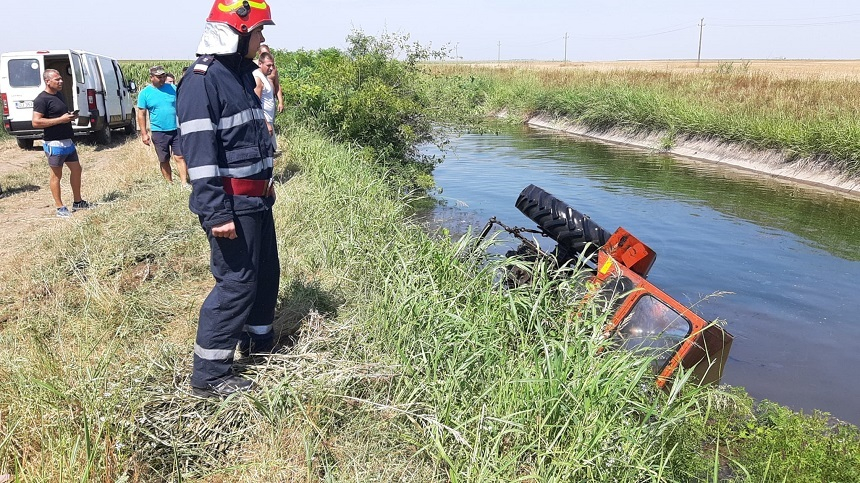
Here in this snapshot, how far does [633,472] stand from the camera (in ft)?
9.82

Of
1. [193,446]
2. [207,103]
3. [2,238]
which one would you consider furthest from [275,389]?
[2,238]

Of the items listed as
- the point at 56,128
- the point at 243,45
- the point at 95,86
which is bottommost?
the point at 56,128

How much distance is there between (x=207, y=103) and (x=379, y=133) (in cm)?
891

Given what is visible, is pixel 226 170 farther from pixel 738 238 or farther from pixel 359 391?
pixel 738 238

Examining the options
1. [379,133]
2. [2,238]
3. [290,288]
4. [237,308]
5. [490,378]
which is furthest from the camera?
[379,133]

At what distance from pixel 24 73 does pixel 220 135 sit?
13.7 m

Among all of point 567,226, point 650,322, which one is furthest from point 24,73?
point 650,322

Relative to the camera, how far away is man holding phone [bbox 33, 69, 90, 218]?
7344 mm

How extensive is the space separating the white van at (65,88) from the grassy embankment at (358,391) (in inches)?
397

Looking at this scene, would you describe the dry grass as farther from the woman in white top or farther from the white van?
the white van

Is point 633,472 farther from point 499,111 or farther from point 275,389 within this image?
point 499,111

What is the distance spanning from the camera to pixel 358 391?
3.34m

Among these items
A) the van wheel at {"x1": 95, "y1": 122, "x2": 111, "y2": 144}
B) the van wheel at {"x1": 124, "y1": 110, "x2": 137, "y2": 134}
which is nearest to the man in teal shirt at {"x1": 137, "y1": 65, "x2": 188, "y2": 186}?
the van wheel at {"x1": 95, "y1": 122, "x2": 111, "y2": 144}

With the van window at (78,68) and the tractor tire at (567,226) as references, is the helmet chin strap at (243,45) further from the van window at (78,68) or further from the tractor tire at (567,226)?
the van window at (78,68)
